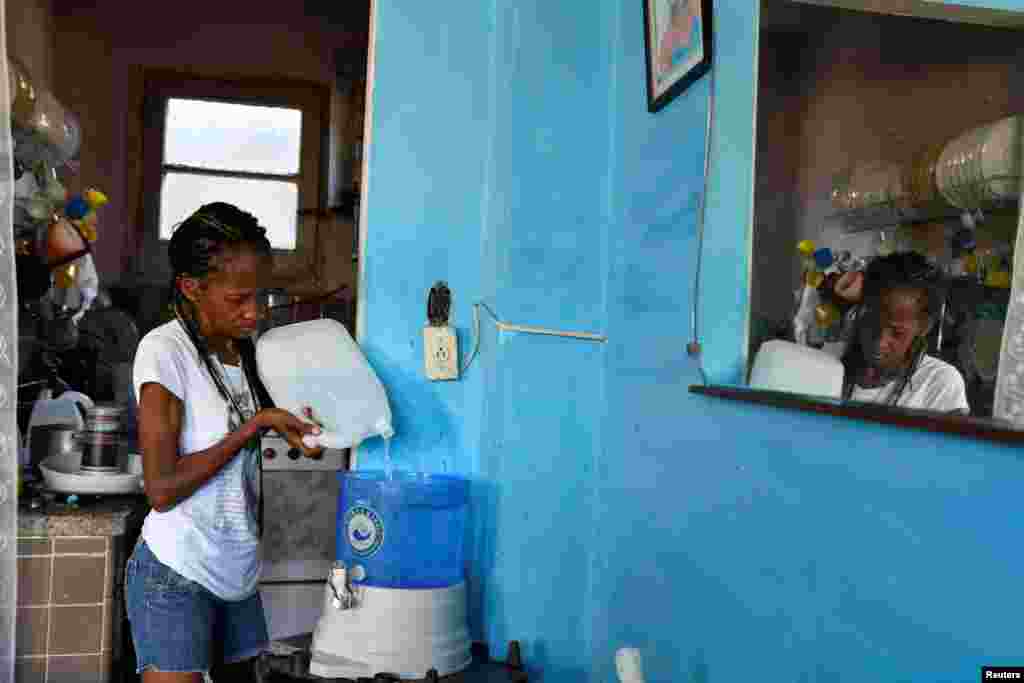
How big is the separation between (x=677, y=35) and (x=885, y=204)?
2.36ft

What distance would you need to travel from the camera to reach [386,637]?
63.9 inches

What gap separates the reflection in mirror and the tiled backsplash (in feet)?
4.22

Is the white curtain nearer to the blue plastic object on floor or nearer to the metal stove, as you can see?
the blue plastic object on floor

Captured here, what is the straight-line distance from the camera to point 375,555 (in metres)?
1.73

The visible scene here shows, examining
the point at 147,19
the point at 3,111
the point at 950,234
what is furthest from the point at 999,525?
the point at 147,19

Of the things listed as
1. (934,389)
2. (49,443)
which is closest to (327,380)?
(49,443)

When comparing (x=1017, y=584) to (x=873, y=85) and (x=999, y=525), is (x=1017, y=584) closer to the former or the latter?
(x=999, y=525)

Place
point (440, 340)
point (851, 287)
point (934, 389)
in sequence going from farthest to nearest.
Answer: point (440, 340) < point (851, 287) < point (934, 389)

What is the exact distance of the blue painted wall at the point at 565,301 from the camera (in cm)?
141

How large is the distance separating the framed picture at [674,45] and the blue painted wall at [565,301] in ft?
0.09

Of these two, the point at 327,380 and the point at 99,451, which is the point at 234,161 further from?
the point at 327,380

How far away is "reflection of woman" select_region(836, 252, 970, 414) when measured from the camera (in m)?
0.78

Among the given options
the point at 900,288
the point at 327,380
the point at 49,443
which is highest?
the point at 900,288

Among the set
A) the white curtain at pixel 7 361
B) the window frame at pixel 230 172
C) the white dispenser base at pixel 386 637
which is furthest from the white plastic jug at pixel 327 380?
the window frame at pixel 230 172
